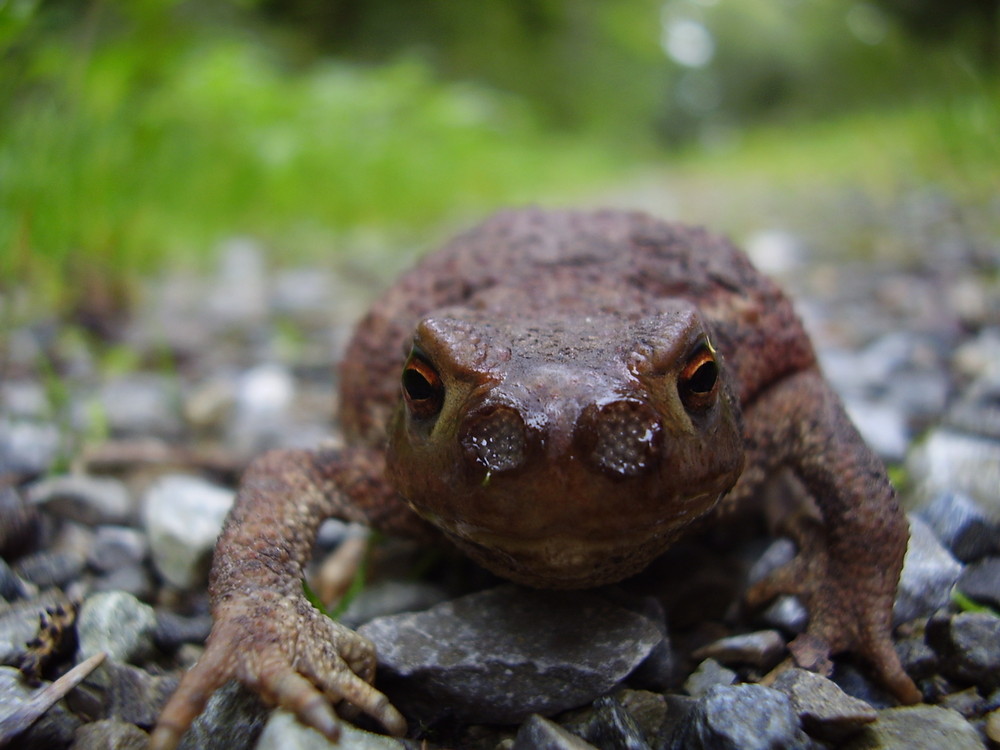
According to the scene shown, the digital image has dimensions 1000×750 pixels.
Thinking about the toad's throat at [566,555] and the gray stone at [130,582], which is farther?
the gray stone at [130,582]

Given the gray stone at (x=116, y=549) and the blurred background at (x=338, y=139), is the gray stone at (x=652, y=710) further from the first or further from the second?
the blurred background at (x=338, y=139)

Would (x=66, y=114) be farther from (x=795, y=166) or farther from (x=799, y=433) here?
(x=795, y=166)

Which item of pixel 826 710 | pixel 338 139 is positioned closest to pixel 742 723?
pixel 826 710

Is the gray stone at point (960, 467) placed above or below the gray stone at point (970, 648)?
above

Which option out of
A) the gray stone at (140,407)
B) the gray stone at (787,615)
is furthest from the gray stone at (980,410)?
the gray stone at (140,407)

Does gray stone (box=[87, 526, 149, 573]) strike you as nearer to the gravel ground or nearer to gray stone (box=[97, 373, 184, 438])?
the gravel ground

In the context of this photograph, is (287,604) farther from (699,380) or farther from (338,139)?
(338,139)
